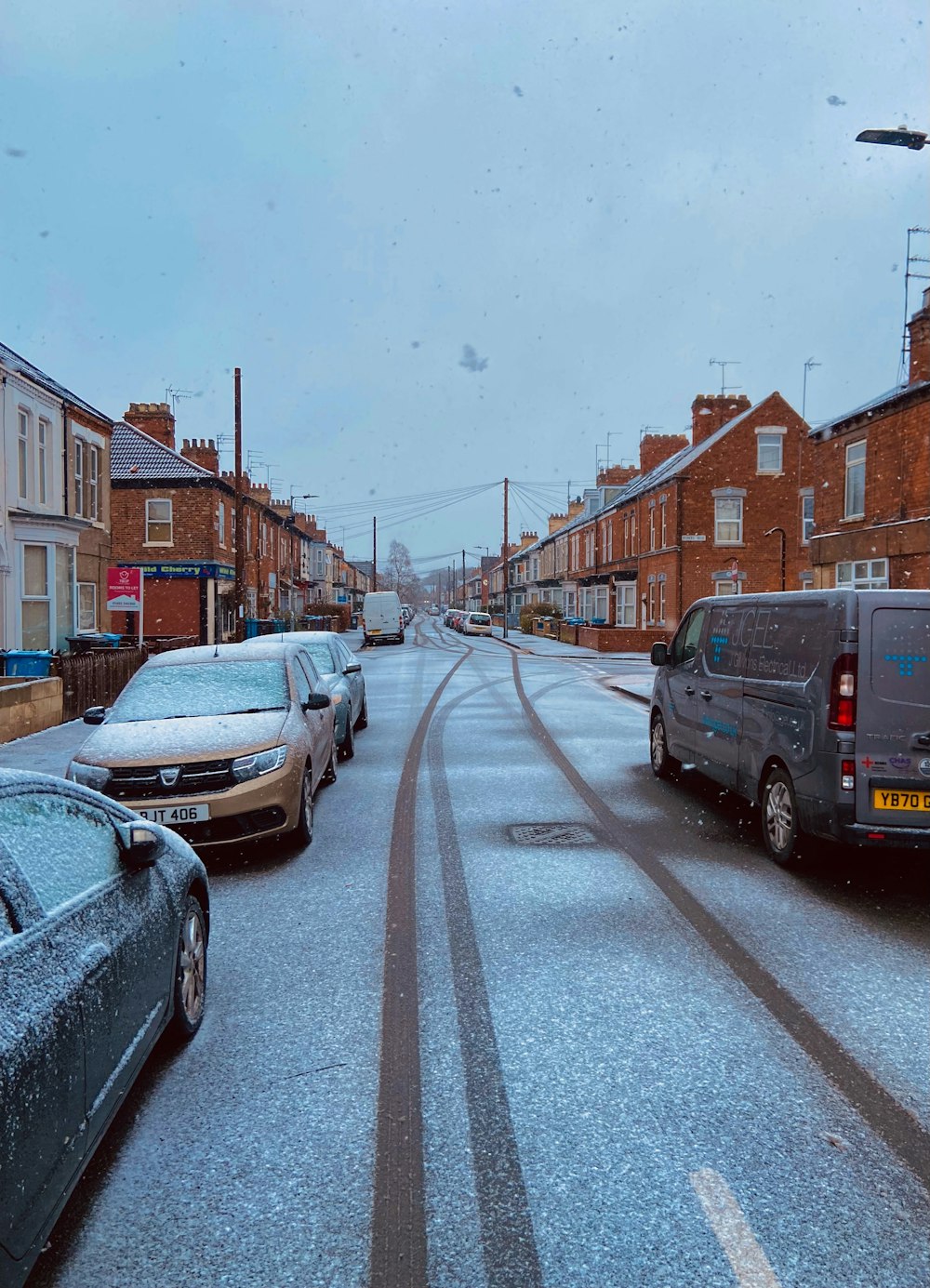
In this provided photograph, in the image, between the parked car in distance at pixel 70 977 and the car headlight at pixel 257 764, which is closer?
the parked car in distance at pixel 70 977

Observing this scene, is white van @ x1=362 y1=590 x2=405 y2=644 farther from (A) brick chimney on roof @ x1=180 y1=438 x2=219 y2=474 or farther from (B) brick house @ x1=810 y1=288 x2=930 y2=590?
(B) brick house @ x1=810 y1=288 x2=930 y2=590

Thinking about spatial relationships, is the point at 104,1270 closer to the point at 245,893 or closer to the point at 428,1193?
the point at 428,1193

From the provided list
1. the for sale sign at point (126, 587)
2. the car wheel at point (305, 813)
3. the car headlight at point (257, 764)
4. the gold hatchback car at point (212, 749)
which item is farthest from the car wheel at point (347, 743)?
the for sale sign at point (126, 587)

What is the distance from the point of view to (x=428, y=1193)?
2852 millimetres

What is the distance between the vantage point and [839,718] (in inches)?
230

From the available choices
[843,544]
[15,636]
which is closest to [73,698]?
[15,636]

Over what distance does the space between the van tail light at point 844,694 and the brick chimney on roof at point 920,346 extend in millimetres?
18155

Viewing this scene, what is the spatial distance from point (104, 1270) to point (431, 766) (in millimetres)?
8235

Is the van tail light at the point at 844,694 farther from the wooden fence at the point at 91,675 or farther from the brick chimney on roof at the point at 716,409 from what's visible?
the brick chimney on roof at the point at 716,409

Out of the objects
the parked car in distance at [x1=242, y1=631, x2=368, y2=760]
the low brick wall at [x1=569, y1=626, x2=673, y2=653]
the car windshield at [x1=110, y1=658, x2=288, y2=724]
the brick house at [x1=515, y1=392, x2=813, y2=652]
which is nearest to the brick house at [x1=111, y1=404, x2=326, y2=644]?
the low brick wall at [x1=569, y1=626, x2=673, y2=653]

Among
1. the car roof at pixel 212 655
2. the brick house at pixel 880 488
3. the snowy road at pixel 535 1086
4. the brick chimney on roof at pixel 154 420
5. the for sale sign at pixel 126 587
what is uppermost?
the brick chimney on roof at pixel 154 420

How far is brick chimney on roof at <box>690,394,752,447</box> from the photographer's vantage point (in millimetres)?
42719

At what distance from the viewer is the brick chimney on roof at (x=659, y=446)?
50969 millimetres

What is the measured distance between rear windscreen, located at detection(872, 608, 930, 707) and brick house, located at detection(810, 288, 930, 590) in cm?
1406
